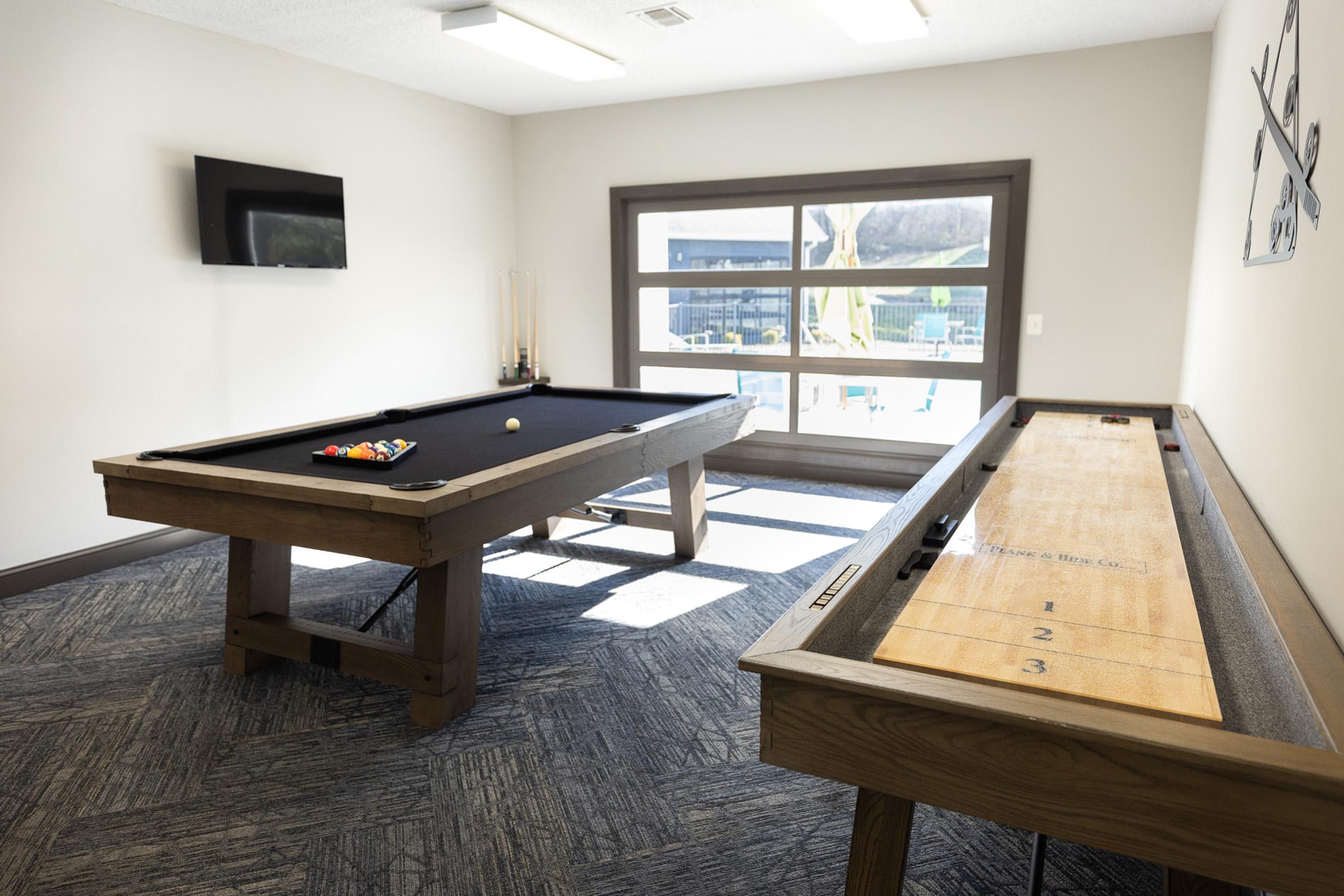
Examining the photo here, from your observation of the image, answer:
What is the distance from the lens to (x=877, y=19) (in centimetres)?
380

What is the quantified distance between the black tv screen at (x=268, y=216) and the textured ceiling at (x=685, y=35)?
2.19ft

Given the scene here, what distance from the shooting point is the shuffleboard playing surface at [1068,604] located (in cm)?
101

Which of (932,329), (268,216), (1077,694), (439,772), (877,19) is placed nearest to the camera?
(1077,694)

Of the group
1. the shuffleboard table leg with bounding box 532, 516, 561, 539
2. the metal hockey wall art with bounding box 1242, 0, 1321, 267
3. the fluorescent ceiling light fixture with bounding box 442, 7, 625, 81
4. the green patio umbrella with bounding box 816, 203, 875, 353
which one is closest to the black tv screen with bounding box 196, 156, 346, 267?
the fluorescent ceiling light fixture with bounding box 442, 7, 625, 81

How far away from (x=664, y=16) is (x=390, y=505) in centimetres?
288

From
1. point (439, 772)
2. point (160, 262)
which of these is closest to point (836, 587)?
point (439, 772)

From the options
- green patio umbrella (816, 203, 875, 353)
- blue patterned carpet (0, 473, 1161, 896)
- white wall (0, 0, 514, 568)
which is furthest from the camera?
green patio umbrella (816, 203, 875, 353)

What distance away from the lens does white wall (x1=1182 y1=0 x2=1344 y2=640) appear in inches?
50.7

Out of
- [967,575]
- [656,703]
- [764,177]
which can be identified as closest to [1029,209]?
[764,177]

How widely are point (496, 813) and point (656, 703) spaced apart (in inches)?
25.3

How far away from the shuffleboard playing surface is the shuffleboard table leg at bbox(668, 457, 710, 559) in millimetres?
1826

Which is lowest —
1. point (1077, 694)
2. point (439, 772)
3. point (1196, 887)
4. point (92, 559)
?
point (439, 772)

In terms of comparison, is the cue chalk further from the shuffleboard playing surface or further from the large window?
the large window

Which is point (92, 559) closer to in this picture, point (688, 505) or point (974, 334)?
point (688, 505)
